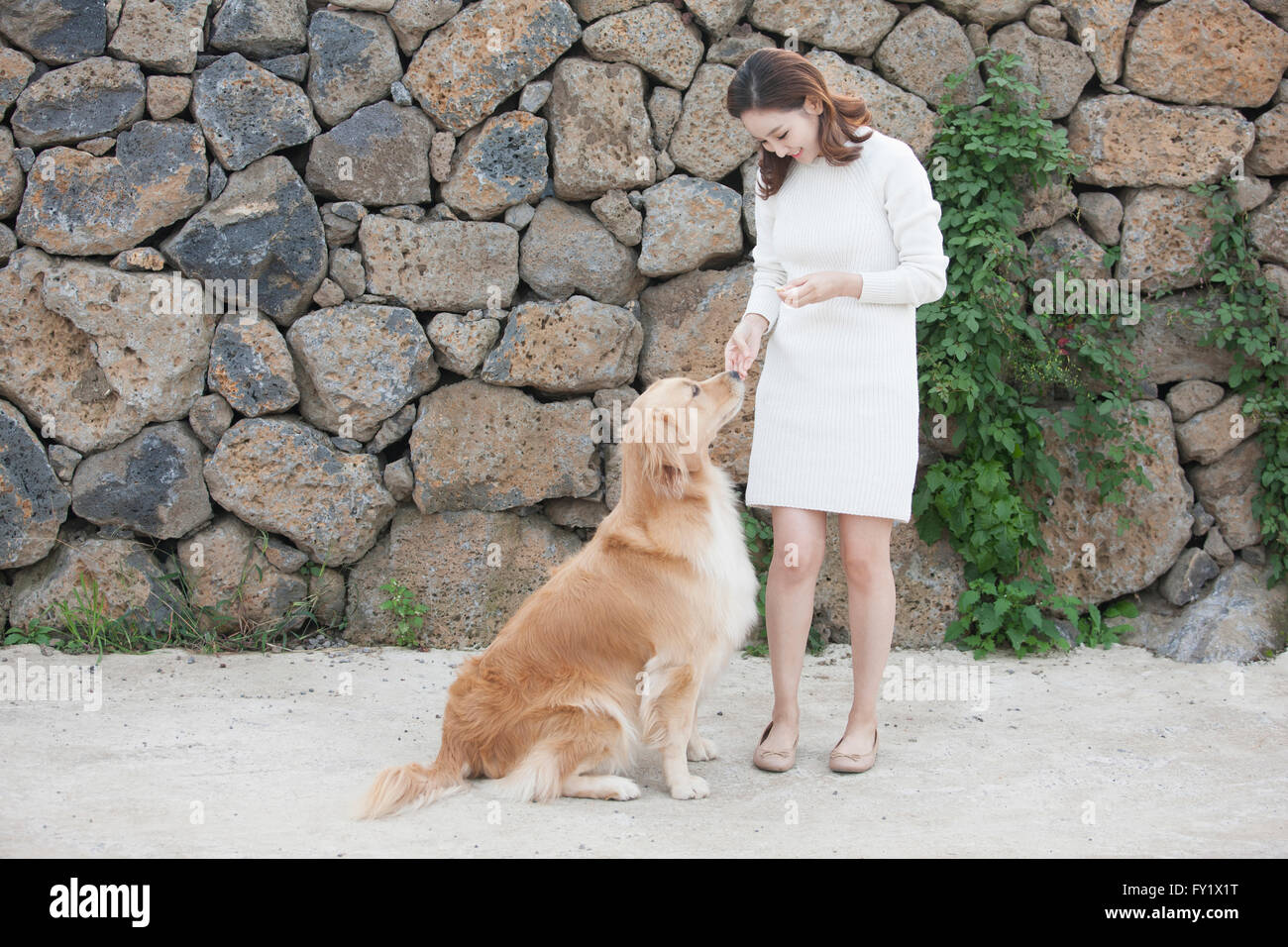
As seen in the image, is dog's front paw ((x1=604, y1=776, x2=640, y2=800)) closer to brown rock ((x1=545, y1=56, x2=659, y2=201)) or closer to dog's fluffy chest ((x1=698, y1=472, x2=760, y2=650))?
dog's fluffy chest ((x1=698, y1=472, x2=760, y2=650))

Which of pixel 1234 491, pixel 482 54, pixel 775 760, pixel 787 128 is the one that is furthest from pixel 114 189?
pixel 1234 491

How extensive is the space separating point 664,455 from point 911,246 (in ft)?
3.29

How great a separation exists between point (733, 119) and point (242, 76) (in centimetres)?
209

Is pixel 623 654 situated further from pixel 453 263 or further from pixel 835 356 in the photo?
pixel 453 263

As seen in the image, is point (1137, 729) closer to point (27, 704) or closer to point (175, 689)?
point (175, 689)

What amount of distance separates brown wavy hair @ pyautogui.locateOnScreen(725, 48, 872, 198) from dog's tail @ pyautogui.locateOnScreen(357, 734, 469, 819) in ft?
7.12

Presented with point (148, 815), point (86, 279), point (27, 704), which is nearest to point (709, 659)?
point (148, 815)

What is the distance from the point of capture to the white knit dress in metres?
3.44

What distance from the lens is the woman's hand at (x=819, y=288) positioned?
3.27 meters

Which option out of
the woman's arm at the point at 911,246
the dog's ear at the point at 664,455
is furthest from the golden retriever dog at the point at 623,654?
the woman's arm at the point at 911,246

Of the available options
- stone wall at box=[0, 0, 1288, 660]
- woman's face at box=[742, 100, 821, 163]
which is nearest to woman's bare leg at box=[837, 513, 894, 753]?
Result: woman's face at box=[742, 100, 821, 163]

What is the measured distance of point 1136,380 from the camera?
4.91 meters

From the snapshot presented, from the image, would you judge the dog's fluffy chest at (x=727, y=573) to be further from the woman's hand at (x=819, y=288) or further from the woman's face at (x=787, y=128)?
the woman's face at (x=787, y=128)

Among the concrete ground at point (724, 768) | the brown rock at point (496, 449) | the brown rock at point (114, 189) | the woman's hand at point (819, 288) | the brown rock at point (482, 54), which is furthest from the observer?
the brown rock at point (496, 449)
